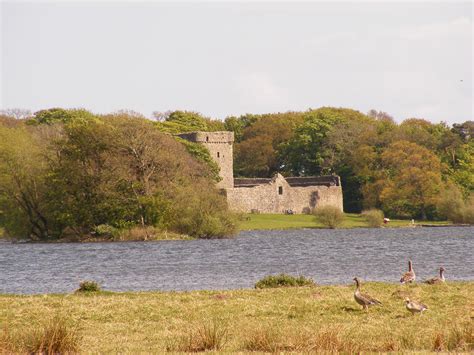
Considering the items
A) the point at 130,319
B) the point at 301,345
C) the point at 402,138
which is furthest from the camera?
the point at 402,138

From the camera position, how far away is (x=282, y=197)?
261 feet

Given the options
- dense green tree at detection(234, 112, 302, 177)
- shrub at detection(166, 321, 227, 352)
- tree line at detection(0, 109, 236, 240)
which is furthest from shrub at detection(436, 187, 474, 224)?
shrub at detection(166, 321, 227, 352)

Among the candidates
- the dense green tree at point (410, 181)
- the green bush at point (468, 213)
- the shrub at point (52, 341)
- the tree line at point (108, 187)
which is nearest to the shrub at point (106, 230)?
the tree line at point (108, 187)

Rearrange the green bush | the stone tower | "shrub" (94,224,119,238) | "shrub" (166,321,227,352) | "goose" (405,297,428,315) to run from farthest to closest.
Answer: the stone tower → the green bush → "shrub" (94,224,119,238) → "goose" (405,297,428,315) → "shrub" (166,321,227,352)

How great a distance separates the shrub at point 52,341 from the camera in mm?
12406

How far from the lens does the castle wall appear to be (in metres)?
76.1

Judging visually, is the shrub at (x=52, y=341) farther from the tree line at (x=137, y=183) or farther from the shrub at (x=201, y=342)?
the tree line at (x=137, y=183)

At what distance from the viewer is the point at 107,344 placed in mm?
14023

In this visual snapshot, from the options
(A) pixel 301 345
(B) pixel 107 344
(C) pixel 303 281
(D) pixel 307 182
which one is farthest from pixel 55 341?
(D) pixel 307 182

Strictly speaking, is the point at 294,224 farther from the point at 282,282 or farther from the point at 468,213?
the point at 282,282

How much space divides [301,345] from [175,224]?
4290 cm

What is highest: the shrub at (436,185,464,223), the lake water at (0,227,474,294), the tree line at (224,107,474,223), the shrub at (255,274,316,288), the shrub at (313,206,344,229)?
the tree line at (224,107,474,223)

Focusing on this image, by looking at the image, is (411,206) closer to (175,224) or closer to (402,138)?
(402,138)

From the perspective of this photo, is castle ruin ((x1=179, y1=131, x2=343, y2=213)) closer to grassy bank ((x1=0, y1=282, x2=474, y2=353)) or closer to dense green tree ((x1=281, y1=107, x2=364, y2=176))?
dense green tree ((x1=281, y1=107, x2=364, y2=176))
